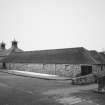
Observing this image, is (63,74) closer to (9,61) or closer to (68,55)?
(68,55)

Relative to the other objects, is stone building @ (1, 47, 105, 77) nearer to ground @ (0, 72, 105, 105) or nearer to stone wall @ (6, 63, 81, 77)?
stone wall @ (6, 63, 81, 77)

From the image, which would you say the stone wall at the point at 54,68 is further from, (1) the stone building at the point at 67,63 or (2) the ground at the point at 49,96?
(2) the ground at the point at 49,96

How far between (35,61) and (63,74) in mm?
9524

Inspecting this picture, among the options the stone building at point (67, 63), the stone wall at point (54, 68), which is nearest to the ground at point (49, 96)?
the stone building at point (67, 63)

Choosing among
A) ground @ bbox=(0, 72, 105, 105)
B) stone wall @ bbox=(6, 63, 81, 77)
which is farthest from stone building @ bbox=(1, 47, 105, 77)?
ground @ bbox=(0, 72, 105, 105)

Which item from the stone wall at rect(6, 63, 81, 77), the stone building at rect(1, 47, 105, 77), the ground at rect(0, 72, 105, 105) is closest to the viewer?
the ground at rect(0, 72, 105, 105)

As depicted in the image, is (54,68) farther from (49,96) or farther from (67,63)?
(49,96)

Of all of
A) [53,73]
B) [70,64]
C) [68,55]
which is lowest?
[53,73]

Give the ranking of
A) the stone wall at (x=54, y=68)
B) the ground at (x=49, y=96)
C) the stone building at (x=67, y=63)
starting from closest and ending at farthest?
the ground at (x=49, y=96), the stone building at (x=67, y=63), the stone wall at (x=54, y=68)

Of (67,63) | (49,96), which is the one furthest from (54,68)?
(49,96)

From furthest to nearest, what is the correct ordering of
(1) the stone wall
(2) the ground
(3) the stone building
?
1. (1) the stone wall
2. (3) the stone building
3. (2) the ground

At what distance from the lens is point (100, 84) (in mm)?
13680

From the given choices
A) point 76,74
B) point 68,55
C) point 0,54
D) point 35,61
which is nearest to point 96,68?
point 76,74

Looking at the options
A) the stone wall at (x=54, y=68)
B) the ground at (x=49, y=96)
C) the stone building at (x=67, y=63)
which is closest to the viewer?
the ground at (x=49, y=96)
